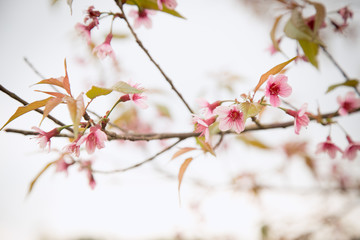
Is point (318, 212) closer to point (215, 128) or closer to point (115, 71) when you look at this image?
point (215, 128)

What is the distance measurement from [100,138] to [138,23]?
624 mm

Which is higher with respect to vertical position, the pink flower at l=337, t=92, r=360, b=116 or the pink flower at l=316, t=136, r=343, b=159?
the pink flower at l=337, t=92, r=360, b=116

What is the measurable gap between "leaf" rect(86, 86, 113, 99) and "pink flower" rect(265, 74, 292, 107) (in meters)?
0.50

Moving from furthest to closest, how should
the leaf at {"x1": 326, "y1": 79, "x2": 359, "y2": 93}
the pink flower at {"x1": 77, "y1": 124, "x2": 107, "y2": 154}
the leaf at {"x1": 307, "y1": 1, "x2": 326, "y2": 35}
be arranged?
the leaf at {"x1": 326, "y1": 79, "x2": 359, "y2": 93}, the leaf at {"x1": 307, "y1": 1, "x2": 326, "y2": 35}, the pink flower at {"x1": 77, "y1": 124, "x2": 107, "y2": 154}

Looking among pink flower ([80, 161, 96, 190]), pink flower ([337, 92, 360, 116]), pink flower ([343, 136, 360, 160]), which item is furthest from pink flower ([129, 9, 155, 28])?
pink flower ([343, 136, 360, 160])

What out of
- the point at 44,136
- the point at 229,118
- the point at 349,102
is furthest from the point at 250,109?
the point at 349,102

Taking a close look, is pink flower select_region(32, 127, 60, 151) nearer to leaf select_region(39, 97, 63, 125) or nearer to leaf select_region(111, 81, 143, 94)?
leaf select_region(39, 97, 63, 125)

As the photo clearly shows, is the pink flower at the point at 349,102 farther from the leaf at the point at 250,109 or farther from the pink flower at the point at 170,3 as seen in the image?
the pink flower at the point at 170,3

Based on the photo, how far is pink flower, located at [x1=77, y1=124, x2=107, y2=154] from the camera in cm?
70

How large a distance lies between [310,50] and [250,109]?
1.66 ft

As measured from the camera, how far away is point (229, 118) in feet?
2.64

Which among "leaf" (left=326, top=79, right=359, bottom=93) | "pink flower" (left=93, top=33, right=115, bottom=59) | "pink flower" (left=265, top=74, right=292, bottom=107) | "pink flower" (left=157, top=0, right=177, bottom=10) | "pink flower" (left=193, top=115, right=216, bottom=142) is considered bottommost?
"leaf" (left=326, top=79, right=359, bottom=93)

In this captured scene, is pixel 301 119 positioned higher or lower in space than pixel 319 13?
lower

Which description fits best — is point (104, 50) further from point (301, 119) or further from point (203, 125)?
point (301, 119)
